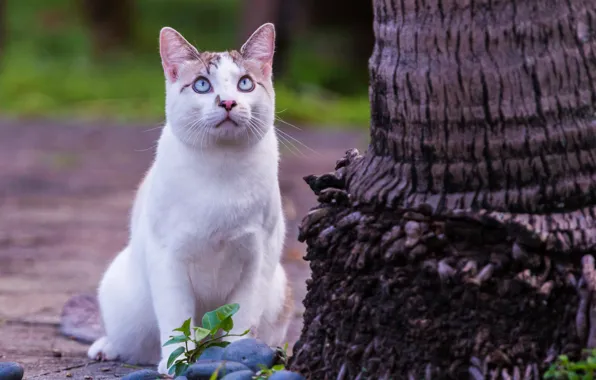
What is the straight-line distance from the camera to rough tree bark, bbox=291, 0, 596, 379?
2.64m

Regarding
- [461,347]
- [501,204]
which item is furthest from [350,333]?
[501,204]

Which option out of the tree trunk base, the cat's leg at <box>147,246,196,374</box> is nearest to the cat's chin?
the cat's leg at <box>147,246,196,374</box>

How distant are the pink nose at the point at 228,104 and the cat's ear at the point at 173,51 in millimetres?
265

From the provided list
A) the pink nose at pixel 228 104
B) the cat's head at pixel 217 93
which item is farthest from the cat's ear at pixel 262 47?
the pink nose at pixel 228 104

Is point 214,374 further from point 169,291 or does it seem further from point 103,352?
point 103,352

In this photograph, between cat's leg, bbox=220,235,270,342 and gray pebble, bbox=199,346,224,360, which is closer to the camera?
gray pebble, bbox=199,346,224,360

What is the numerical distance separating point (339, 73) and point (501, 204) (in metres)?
12.4

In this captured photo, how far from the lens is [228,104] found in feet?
10.9

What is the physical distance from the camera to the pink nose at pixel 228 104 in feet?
10.9

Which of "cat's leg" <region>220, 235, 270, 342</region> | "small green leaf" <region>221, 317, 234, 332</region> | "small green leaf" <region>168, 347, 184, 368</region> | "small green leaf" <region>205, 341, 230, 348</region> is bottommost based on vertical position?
"small green leaf" <region>168, 347, 184, 368</region>

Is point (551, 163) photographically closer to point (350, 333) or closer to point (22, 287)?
point (350, 333)

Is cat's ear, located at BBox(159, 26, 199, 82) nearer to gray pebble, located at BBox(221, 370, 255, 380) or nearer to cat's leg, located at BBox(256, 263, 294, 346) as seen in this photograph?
cat's leg, located at BBox(256, 263, 294, 346)

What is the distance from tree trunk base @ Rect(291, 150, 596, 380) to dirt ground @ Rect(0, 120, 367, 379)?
1176 millimetres

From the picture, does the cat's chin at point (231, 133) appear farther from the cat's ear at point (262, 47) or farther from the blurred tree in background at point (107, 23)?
the blurred tree in background at point (107, 23)
